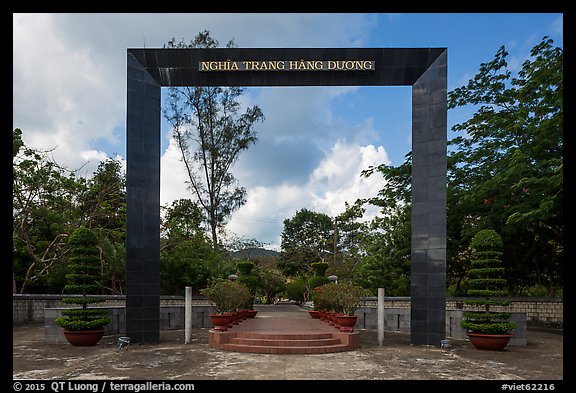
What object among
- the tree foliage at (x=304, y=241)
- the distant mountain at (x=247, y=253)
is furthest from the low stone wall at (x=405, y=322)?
the tree foliage at (x=304, y=241)

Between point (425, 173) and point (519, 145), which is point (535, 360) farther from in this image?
point (519, 145)

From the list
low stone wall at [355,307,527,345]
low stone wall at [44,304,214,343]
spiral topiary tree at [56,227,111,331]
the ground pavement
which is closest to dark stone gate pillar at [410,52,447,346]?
the ground pavement

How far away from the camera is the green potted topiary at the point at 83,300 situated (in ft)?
35.4

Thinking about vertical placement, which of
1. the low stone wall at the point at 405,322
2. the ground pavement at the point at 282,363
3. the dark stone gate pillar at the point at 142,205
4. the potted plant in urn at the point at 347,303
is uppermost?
the dark stone gate pillar at the point at 142,205

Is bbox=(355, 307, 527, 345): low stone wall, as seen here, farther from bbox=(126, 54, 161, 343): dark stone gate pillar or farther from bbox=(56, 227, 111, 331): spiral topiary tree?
bbox=(56, 227, 111, 331): spiral topiary tree

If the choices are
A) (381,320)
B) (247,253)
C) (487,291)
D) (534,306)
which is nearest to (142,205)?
(381,320)

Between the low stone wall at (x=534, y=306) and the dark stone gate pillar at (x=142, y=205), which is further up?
the dark stone gate pillar at (x=142, y=205)

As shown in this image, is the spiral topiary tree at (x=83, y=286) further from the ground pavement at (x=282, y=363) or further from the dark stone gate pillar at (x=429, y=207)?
the dark stone gate pillar at (x=429, y=207)

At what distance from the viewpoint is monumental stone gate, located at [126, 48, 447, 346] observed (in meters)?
11.3

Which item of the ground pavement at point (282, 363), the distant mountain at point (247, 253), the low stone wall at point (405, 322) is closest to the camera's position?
the ground pavement at point (282, 363)

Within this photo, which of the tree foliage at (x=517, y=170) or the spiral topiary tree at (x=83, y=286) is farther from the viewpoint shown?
the tree foliage at (x=517, y=170)

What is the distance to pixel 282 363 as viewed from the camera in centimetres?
846

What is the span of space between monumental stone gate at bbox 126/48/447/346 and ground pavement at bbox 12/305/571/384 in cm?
118

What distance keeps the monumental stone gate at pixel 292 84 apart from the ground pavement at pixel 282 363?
118 cm
